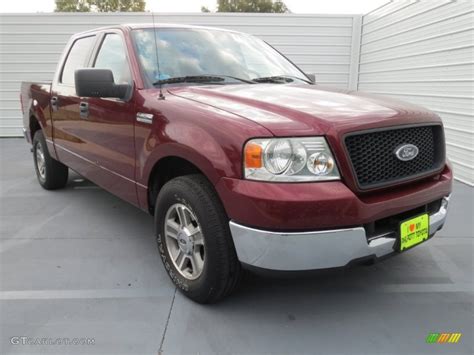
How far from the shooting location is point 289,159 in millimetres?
2074

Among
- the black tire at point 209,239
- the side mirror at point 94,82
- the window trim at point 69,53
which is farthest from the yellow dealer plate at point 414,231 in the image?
the window trim at point 69,53

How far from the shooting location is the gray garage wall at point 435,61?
5555mm

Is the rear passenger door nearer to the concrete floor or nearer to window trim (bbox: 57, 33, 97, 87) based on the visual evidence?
window trim (bbox: 57, 33, 97, 87)

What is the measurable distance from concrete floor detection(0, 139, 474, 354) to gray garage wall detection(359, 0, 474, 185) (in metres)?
2.49

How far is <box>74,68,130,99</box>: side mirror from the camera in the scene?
9.29 ft

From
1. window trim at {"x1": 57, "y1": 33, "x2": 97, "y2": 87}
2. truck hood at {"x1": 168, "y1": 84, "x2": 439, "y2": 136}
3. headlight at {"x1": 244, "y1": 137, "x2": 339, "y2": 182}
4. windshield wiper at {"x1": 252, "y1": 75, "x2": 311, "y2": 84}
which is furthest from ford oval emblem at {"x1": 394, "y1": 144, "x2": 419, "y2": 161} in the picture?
window trim at {"x1": 57, "y1": 33, "x2": 97, "y2": 87}

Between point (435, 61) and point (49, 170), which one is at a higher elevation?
point (435, 61)

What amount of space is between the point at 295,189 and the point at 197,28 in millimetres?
2176

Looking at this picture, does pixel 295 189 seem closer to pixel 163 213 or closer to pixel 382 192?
pixel 382 192

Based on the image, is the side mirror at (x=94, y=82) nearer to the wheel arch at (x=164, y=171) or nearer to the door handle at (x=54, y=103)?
the wheel arch at (x=164, y=171)

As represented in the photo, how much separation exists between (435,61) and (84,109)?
5.33 meters

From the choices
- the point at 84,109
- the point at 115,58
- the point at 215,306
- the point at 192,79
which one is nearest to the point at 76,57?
the point at 84,109

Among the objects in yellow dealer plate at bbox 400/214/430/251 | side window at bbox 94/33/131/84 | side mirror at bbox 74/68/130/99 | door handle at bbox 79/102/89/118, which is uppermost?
side window at bbox 94/33/131/84

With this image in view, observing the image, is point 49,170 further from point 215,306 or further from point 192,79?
point 215,306
